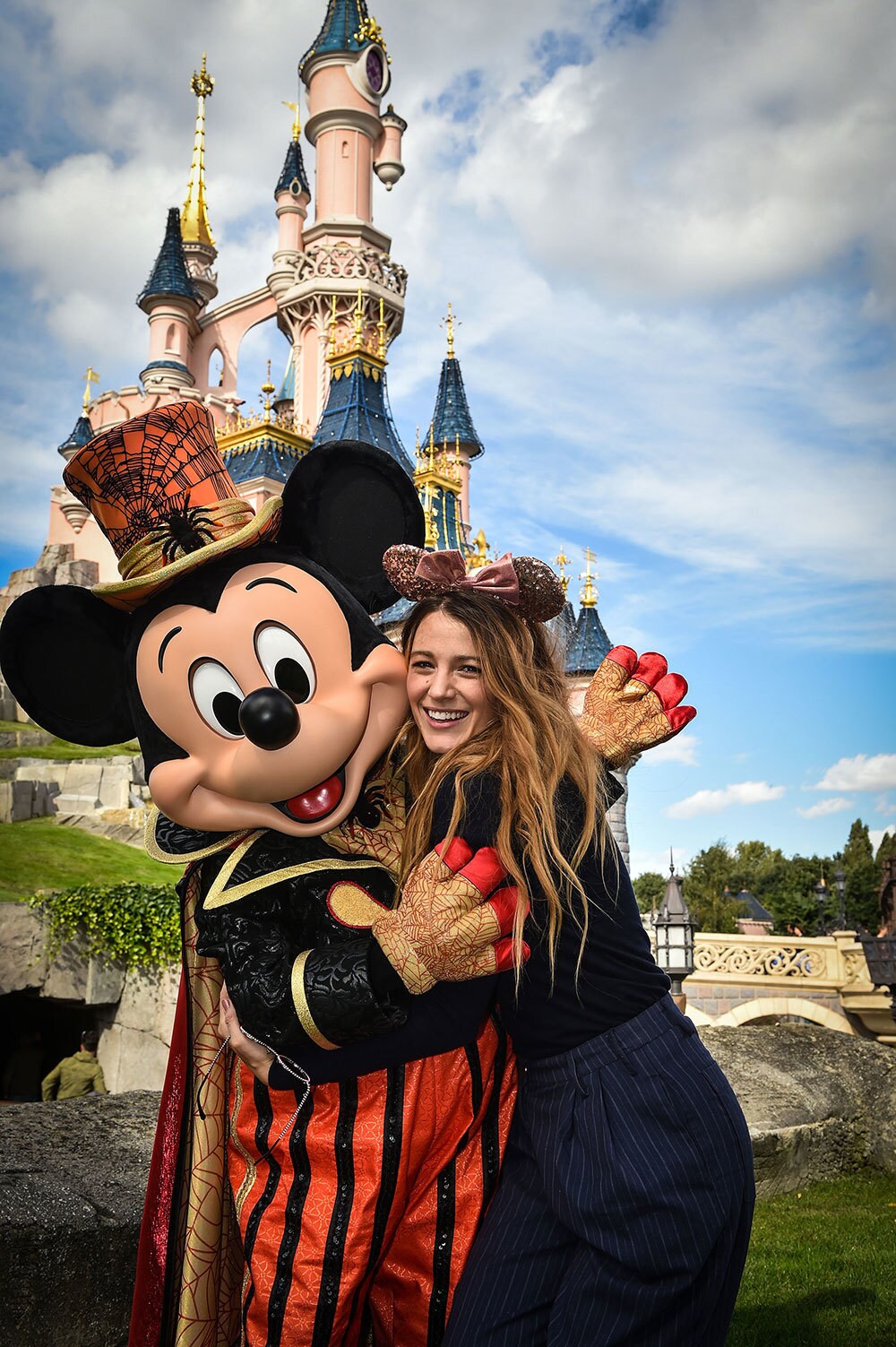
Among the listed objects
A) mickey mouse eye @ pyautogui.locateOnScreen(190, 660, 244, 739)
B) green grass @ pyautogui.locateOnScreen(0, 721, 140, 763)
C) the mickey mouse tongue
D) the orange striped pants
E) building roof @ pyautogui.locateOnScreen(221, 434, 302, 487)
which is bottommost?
the orange striped pants

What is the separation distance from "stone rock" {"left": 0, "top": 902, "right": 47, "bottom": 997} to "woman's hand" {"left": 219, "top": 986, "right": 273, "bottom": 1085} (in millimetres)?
11215

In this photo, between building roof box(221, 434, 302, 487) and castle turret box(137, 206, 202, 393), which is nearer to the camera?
building roof box(221, 434, 302, 487)

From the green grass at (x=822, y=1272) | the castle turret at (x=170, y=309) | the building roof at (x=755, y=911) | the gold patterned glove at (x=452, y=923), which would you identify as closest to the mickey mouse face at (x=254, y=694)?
the gold patterned glove at (x=452, y=923)

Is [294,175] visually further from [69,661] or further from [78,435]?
[69,661]

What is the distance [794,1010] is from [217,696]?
16988 mm

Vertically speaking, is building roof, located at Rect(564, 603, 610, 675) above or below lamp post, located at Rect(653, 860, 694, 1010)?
above

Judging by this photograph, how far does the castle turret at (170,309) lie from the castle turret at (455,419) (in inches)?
322

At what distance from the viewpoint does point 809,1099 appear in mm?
4984

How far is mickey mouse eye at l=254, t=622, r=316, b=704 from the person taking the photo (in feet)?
7.65

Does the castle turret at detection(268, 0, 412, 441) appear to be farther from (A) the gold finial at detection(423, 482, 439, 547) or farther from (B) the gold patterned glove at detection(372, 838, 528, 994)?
(B) the gold patterned glove at detection(372, 838, 528, 994)

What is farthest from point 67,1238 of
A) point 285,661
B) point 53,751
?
point 53,751

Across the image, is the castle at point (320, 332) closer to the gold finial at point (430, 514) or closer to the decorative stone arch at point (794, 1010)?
the gold finial at point (430, 514)

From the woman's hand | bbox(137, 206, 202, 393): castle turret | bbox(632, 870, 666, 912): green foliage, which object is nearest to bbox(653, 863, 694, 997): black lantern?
the woman's hand

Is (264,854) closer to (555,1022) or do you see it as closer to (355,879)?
(355,879)
